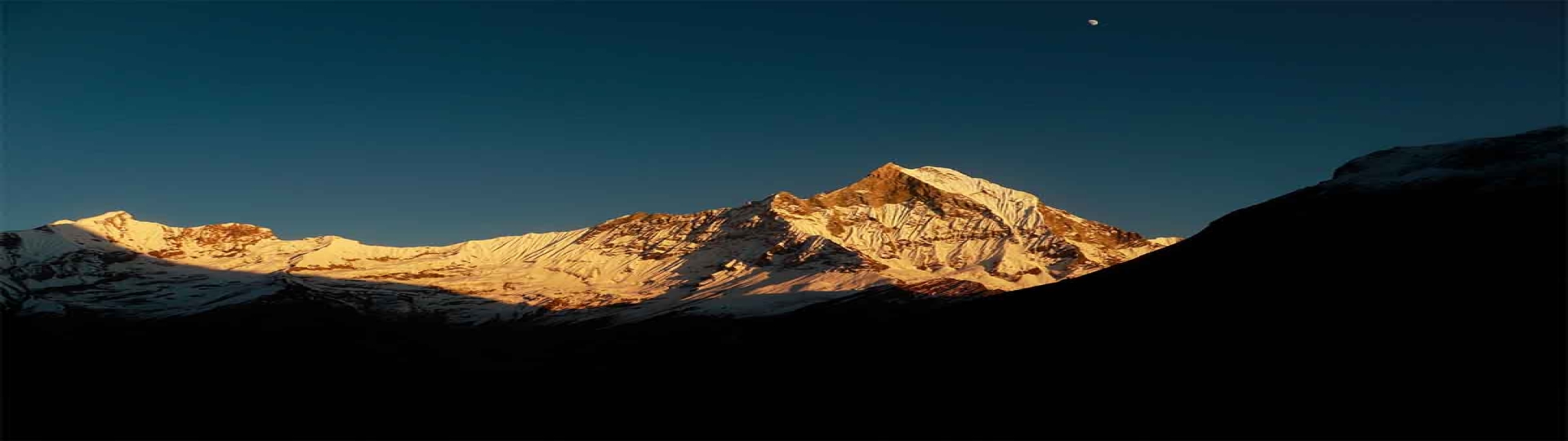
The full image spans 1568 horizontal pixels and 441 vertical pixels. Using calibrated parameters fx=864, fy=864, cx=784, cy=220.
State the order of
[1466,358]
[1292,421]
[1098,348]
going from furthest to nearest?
[1098,348], [1292,421], [1466,358]

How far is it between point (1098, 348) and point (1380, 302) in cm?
1865

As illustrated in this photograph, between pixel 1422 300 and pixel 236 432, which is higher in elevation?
pixel 1422 300

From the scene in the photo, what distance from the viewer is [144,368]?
138 m

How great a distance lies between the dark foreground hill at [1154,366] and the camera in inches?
1811

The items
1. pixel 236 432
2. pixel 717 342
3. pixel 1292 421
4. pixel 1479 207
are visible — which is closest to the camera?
pixel 1292 421

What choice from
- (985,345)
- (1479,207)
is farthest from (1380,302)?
(985,345)

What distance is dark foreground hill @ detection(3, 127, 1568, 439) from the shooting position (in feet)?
151

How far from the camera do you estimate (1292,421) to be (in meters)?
47.5

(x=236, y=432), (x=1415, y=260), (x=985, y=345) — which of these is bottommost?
(x=236, y=432)

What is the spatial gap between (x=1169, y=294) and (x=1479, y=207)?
20067 mm

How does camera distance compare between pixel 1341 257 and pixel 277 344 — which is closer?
pixel 1341 257

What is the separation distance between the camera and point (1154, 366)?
58.8 metres

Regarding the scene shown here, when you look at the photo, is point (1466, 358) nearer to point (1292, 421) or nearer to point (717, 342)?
point (1292, 421)

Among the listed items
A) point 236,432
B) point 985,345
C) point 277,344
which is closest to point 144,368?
point 277,344
